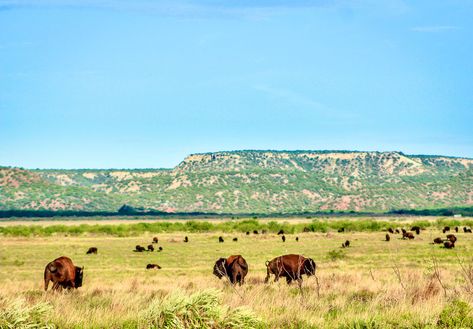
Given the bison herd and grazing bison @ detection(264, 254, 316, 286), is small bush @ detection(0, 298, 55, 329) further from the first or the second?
grazing bison @ detection(264, 254, 316, 286)

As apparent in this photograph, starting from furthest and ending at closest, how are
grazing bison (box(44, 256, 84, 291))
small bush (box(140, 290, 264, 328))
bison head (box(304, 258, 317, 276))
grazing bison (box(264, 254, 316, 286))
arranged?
→ bison head (box(304, 258, 317, 276)) < grazing bison (box(264, 254, 316, 286)) < grazing bison (box(44, 256, 84, 291)) < small bush (box(140, 290, 264, 328))

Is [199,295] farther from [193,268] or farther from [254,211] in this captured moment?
[254,211]

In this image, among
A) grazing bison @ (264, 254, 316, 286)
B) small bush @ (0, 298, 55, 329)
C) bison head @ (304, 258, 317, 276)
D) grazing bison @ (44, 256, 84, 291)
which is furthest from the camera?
bison head @ (304, 258, 317, 276)

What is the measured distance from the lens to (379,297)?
43.9 ft

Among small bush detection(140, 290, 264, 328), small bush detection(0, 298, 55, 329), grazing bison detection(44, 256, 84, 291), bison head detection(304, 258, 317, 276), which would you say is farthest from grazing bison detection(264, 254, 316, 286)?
small bush detection(0, 298, 55, 329)

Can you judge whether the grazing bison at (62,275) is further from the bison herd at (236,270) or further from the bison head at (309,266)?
the bison head at (309,266)

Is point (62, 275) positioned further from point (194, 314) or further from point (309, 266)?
point (194, 314)

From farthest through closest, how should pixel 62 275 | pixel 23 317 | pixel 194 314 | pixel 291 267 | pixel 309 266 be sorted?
1. pixel 309 266
2. pixel 291 267
3. pixel 62 275
4. pixel 194 314
5. pixel 23 317

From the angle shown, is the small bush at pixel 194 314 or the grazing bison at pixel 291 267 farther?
the grazing bison at pixel 291 267

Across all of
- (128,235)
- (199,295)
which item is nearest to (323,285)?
(199,295)

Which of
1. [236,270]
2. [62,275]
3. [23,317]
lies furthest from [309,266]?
[23,317]

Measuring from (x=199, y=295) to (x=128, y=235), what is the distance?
6689 cm

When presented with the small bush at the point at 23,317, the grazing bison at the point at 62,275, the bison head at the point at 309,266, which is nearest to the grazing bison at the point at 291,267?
the bison head at the point at 309,266

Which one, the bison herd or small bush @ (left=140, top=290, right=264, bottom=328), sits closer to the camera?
small bush @ (left=140, top=290, right=264, bottom=328)
